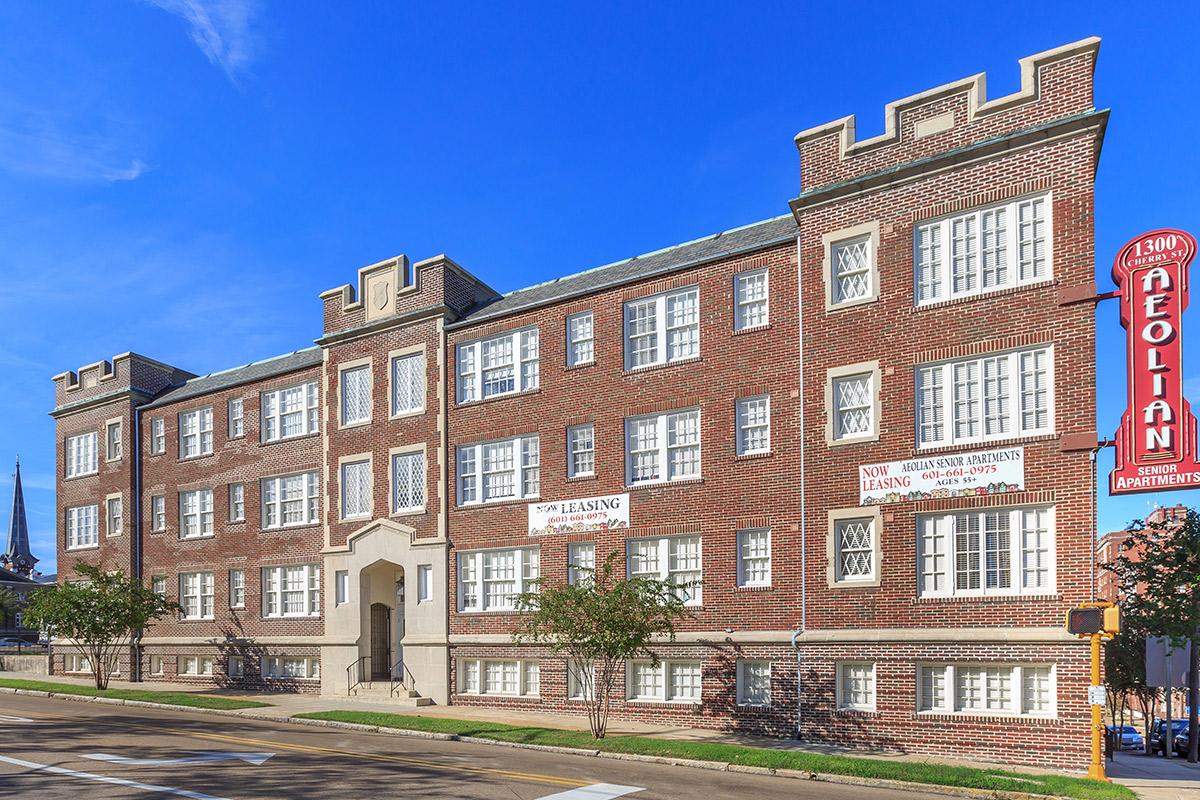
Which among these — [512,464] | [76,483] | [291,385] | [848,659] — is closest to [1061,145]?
[848,659]

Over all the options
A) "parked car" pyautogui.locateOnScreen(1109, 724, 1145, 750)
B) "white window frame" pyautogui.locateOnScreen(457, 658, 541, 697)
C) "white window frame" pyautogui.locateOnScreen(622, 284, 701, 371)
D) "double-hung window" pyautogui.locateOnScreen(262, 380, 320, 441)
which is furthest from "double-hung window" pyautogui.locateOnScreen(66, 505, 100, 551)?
"parked car" pyautogui.locateOnScreen(1109, 724, 1145, 750)

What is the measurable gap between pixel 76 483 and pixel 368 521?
18631mm

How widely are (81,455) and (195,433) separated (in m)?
8.38

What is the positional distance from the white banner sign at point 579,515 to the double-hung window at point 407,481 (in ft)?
15.4

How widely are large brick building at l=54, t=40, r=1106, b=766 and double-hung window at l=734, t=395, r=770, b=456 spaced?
0.09 m

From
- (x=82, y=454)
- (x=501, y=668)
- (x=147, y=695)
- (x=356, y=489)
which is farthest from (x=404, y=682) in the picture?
(x=82, y=454)

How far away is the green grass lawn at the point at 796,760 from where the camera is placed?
647 inches

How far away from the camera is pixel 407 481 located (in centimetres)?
3116

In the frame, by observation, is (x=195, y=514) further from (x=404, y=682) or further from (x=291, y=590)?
(x=404, y=682)

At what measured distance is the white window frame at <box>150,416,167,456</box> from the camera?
39250mm

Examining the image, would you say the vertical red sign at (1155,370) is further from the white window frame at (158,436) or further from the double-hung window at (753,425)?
the white window frame at (158,436)

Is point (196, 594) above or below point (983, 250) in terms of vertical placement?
below

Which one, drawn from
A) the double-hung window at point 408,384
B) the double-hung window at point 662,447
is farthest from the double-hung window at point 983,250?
the double-hung window at point 408,384

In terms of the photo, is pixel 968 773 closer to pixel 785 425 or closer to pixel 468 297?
pixel 785 425
